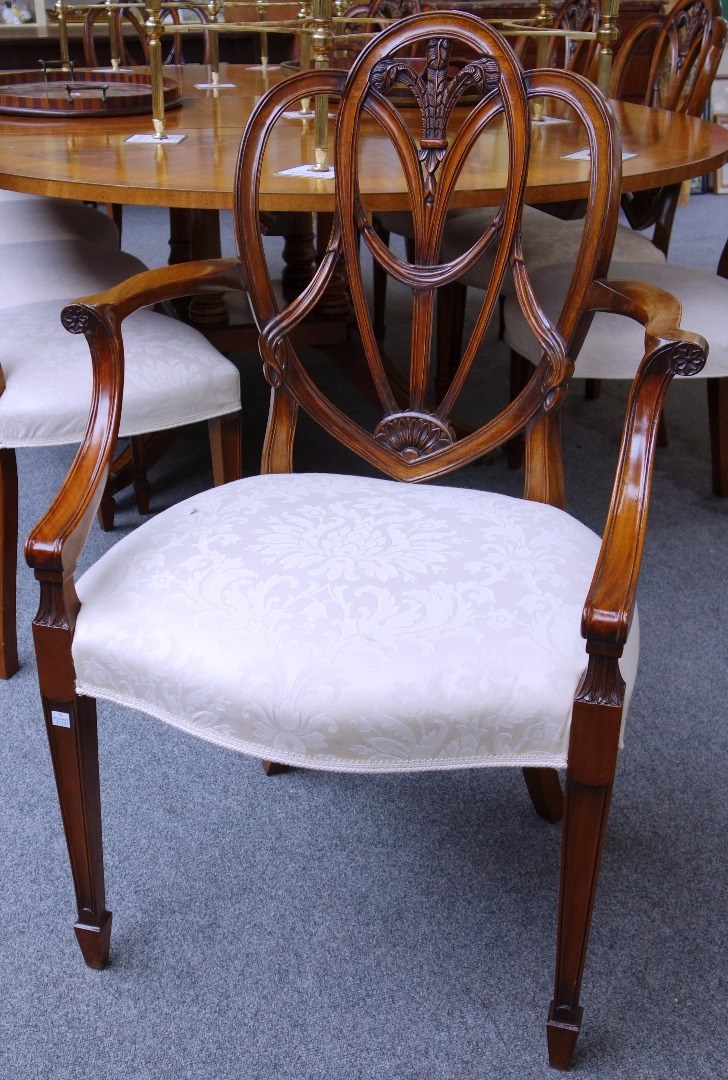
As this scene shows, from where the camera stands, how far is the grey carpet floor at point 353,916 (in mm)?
920

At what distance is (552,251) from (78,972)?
1.40 meters

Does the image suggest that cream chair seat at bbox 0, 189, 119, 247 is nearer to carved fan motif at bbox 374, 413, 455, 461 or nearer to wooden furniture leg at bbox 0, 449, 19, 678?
wooden furniture leg at bbox 0, 449, 19, 678

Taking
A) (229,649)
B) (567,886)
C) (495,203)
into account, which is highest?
(495,203)

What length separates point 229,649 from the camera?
2.59 ft

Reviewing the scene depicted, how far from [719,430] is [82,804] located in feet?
4.36

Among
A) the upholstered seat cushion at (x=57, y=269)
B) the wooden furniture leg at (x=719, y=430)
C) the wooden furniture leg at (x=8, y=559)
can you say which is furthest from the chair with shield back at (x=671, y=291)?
the wooden furniture leg at (x=8, y=559)

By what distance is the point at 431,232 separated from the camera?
1045 millimetres

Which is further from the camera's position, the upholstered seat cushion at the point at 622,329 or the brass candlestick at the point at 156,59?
the upholstered seat cushion at the point at 622,329

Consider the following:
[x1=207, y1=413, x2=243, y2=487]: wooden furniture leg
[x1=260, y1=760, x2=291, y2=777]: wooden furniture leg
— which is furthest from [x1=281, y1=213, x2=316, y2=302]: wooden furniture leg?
[x1=260, y1=760, x2=291, y2=777]: wooden furniture leg

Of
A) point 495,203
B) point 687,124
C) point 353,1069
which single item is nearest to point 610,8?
point 687,124

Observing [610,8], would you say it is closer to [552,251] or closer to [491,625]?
[552,251]

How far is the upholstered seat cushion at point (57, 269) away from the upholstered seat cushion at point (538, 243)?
23.7 inches

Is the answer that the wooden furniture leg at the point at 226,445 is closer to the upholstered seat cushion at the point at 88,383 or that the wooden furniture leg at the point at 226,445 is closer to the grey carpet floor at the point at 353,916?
the upholstered seat cushion at the point at 88,383

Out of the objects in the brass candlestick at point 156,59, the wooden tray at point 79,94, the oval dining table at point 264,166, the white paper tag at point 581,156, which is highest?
the brass candlestick at point 156,59
